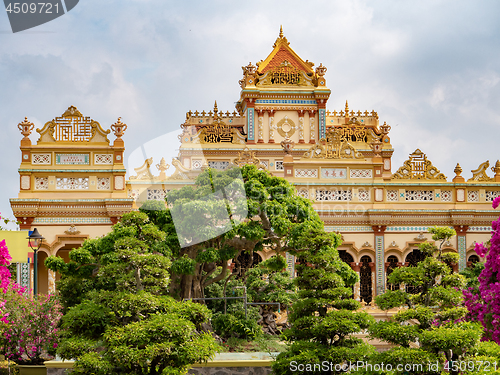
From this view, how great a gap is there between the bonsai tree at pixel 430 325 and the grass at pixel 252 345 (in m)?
5.65

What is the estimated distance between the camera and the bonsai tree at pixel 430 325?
36.3 feet

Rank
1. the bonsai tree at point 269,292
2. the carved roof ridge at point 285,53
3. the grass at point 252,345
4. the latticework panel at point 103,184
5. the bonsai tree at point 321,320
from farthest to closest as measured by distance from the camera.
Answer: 1. the carved roof ridge at point 285,53
2. the latticework panel at point 103,184
3. the bonsai tree at point 269,292
4. the grass at point 252,345
5. the bonsai tree at point 321,320

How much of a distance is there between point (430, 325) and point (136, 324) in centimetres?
563

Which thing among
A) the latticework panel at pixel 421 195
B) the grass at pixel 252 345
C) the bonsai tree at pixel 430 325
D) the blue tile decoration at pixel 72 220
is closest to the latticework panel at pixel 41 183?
the blue tile decoration at pixel 72 220

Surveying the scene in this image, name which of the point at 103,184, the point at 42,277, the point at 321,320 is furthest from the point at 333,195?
the point at 42,277

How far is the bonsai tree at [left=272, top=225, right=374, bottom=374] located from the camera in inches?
504

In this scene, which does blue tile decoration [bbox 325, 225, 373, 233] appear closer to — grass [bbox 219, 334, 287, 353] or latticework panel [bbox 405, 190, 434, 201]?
latticework panel [bbox 405, 190, 434, 201]

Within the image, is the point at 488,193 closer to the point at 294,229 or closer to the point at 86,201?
the point at 294,229

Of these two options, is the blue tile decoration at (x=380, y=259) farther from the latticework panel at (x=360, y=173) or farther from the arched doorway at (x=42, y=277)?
the arched doorway at (x=42, y=277)

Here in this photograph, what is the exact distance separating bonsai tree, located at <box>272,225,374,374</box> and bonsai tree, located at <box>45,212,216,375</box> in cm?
187

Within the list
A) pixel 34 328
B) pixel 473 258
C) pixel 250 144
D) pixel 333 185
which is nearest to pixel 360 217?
pixel 333 185

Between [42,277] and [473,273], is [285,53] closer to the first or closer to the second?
[473,273]

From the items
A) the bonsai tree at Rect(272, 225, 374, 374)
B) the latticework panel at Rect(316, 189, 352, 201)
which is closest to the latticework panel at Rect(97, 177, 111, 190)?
the latticework panel at Rect(316, 189, 352, 201)

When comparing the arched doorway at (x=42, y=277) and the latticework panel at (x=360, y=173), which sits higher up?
the latticework panel at (x=360, y=173)
